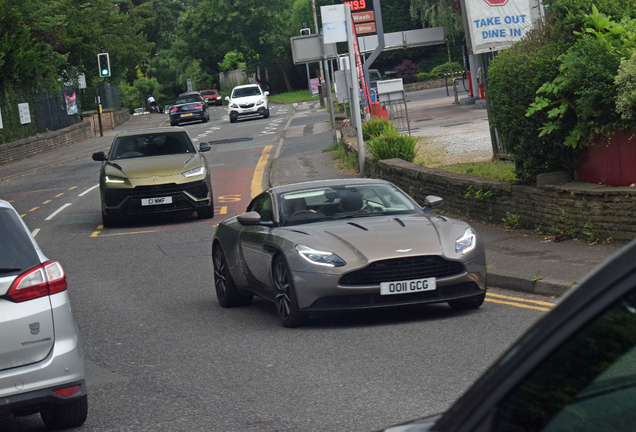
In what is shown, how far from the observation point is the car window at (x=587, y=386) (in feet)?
4.70

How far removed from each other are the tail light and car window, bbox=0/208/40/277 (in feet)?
0.15

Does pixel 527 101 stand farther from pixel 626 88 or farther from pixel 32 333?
pixel 32 333

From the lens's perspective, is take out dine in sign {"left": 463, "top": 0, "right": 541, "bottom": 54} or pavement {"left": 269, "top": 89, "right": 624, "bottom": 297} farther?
take out dine in sign {"left": 463, "top": 0, "right": 541, "bottom": 54}

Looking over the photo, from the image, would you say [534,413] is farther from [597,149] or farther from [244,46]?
[244,46]

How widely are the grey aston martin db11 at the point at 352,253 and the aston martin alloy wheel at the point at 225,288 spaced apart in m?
0.18

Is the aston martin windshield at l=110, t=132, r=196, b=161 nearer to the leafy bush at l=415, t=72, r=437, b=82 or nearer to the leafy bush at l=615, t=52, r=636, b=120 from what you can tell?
the leafy bush at l=615, t=52, r=636, b=120

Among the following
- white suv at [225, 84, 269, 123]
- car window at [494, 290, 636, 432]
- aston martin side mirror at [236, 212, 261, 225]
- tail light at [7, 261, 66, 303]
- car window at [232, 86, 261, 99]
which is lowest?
aston martin side mirror at [236, 212, 261, 225]

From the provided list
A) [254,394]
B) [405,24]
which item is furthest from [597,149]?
[405,24]

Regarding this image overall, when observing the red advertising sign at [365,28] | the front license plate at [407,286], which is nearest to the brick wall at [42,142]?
the red advertising sign at [365,28]

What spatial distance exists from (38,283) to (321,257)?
10.9ft

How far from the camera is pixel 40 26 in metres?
42.0

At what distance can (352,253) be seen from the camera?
8.12 metres

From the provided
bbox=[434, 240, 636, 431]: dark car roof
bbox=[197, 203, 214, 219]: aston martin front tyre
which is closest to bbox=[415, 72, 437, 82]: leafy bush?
bbox=[197, 203, 214, 219]: aston martin front tyre

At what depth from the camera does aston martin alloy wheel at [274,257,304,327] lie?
8219 millimetres
